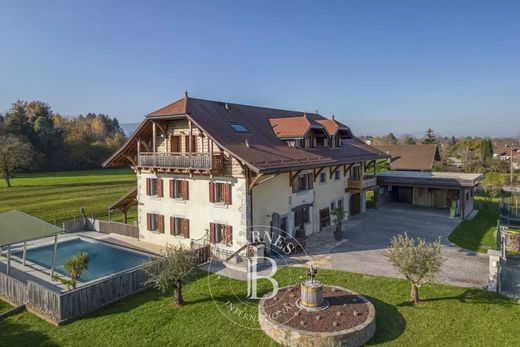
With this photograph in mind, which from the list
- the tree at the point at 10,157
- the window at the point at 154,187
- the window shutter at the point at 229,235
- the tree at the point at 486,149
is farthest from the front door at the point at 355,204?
the tree at the point at 486,149

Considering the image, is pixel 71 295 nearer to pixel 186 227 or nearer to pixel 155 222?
pixel 186 227

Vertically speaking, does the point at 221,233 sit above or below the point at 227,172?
below

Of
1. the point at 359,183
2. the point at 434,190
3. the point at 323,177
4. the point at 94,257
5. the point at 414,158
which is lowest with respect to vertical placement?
the point at 94,257

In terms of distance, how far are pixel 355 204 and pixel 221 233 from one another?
1471 cm

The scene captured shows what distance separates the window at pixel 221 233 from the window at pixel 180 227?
1983 millimetres

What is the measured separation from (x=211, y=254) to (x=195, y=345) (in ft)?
27.0

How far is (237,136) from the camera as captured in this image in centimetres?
2156

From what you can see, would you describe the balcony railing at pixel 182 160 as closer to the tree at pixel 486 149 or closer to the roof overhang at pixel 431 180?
the roof overhang at pixel 431 180

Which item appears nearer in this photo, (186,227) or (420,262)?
(420,262)

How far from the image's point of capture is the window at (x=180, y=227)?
2181cm

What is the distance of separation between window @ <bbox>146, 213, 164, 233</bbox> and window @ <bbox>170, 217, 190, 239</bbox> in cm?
94

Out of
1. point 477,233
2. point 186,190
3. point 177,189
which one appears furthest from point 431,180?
point 177,189

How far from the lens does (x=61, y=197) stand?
4503 cm

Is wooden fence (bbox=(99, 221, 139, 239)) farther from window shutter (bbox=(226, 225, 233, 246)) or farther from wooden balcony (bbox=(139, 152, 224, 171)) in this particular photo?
window shutter (bbox=(226, 225, 233, 246))
